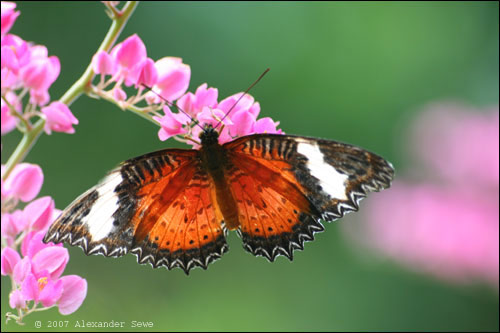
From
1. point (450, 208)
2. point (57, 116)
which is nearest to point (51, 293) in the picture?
point (57, 116)

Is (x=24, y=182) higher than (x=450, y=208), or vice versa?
(x=450, y=208)

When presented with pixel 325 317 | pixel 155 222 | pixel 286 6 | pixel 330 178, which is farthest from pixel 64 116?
pixel 286 6

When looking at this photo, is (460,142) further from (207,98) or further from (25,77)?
(25,77)

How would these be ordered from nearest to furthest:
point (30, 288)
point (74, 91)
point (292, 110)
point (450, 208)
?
1. point (30, 288)
2. point (74, 91)
3. point (450, 208)
4. point (292, 110)

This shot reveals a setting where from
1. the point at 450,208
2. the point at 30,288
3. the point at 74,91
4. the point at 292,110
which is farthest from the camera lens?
the point at 292,110

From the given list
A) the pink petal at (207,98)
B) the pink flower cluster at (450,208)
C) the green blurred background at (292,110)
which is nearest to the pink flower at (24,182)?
the pink petal at (207,98)

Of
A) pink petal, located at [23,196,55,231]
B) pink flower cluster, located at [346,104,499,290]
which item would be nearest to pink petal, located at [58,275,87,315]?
pink petal, located at [23,196,55,231]

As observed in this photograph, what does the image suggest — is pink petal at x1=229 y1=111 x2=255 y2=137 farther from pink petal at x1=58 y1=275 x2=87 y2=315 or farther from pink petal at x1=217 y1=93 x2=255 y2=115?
pink petal at x1=58 y1=275 x2=87 y2=315

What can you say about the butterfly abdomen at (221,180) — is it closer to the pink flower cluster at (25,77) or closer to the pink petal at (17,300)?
the pink flower cluster at (25,77)

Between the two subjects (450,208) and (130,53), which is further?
(450,208)
